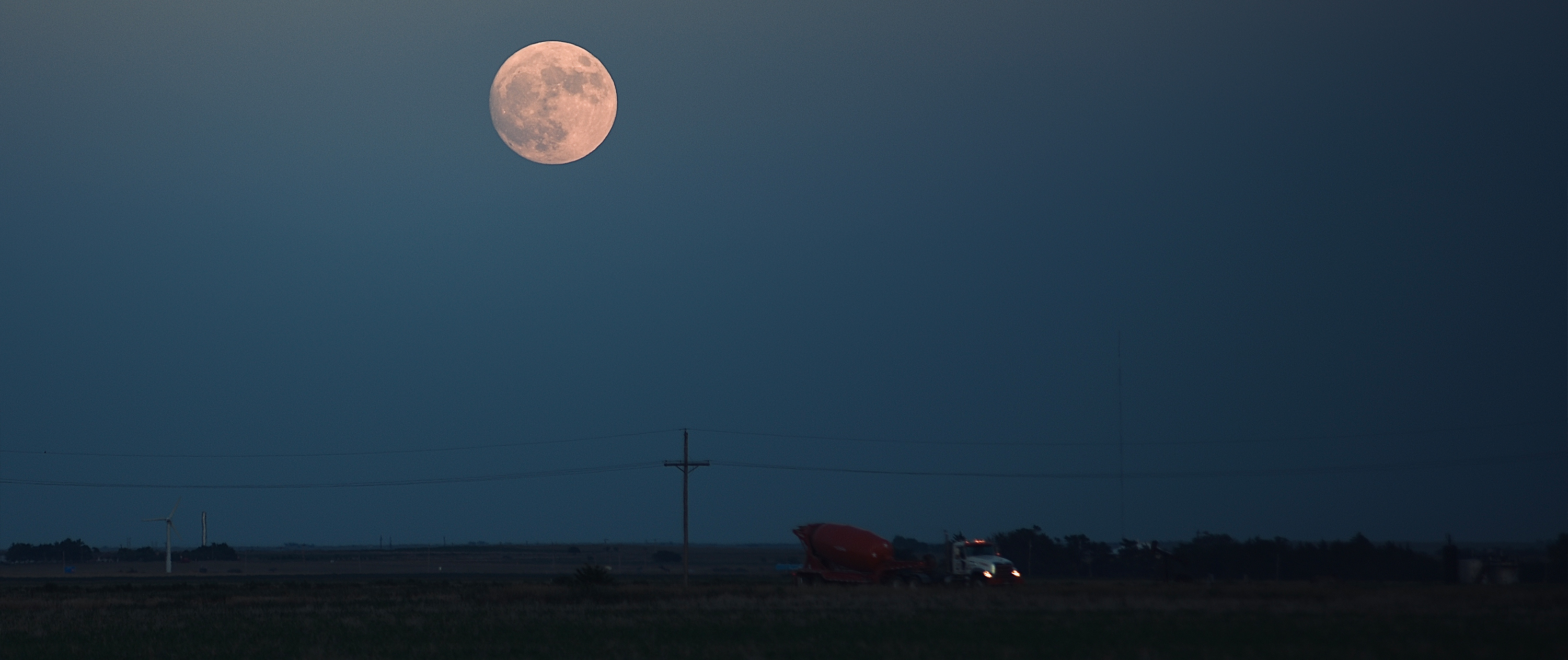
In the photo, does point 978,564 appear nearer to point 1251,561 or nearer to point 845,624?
point 845,624

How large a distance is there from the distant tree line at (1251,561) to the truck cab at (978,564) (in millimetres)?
8612

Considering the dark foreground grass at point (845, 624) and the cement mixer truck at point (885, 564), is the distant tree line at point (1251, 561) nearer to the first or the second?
the cement mixer truck at point (885, 564)

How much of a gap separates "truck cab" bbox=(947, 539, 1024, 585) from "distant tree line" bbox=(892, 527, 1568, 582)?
339 inches

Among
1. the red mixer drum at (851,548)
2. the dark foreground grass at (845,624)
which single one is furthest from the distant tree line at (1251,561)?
the dark foreground grass at (845,624)

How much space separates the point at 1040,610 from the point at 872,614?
5645 millimetres

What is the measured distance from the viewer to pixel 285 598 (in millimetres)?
61031

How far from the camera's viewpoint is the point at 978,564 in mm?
59344

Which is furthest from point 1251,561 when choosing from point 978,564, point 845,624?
point 845,624

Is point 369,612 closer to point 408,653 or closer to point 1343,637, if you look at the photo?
point 408,653

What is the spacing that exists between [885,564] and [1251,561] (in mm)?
38068

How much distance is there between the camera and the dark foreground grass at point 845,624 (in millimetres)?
29422

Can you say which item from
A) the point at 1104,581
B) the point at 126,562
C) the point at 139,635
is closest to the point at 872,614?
the point at 139,635

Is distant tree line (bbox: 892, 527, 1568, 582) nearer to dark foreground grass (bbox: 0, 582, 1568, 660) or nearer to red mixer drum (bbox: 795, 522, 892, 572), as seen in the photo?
red mixer drum (bbox: 795, 522, 892, 572)

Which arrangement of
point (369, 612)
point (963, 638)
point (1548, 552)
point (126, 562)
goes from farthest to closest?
point (126, 562), point (1548, 552), point (369, 612), point (963, 638)
